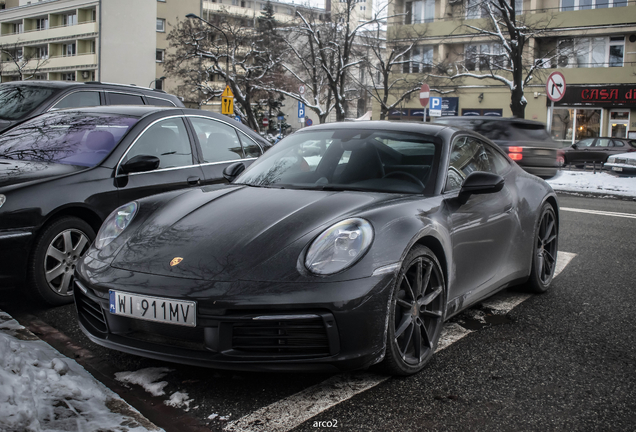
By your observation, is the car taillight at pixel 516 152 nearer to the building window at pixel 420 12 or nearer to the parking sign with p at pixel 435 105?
the parking sign with p at pixel 435 105

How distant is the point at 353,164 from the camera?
3.93 meters

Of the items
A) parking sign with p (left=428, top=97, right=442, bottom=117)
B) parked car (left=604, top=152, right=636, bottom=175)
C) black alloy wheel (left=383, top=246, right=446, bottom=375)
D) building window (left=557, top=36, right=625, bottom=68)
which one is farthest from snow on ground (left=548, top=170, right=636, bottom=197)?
building window (left=557, top=36, right=625, bottom=68)

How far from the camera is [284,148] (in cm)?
441

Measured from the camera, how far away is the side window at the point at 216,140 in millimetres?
5734

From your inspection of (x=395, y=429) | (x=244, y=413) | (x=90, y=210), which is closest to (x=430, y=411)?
(x=395, y=429)

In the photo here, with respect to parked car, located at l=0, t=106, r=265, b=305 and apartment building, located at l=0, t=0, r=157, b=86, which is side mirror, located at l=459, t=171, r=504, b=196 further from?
apartment building, located at l=0, t=0, r=157, b=86

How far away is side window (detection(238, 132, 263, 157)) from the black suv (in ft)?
8.12

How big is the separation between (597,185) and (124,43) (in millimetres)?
48556

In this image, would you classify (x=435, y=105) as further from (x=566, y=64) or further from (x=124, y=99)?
(x=566, y=64)

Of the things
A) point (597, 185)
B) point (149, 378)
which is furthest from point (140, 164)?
point (597, 185)

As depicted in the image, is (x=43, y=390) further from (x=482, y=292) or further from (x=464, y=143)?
(x=464, y=143)

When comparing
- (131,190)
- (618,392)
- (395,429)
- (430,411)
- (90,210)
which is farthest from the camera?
(131,190)

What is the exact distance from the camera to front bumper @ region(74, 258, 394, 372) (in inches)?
107

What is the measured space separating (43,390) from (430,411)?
1663 mm
